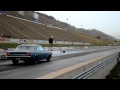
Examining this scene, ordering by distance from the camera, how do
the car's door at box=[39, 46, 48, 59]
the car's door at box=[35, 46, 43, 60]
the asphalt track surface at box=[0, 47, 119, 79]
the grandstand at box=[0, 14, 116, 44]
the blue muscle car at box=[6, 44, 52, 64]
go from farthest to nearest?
the grandstand at box=[0, 14, 116, 44]
the car's door at box=[39, 46, 48, 59]
the car's door at box=[35, 46, 43, 60]
the blue muscle car at box=[6, 44, 52, 64]
the asphalt track surface at box=[0, 47, 119, 79]

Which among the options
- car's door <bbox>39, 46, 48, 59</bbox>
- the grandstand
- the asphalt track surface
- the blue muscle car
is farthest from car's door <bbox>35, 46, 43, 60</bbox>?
the grandstand

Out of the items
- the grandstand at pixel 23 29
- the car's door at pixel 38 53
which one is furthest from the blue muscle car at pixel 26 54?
the grandstand at pixel 23 29

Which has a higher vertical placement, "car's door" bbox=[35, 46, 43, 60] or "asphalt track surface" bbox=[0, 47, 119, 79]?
"car's door" bbox=[35, 46, 43, 60]

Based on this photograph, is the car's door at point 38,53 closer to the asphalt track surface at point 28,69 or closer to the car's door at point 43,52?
the car's door at point 43,52

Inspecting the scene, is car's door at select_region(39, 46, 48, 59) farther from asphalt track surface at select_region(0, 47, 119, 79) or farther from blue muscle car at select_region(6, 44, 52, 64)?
asphalt track surface at select_region(0, 47, 119, 79)

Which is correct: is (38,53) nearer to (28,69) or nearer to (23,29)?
(28,69)

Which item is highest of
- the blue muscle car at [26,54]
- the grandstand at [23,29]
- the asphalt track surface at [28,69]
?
the grandstand at [23,29]

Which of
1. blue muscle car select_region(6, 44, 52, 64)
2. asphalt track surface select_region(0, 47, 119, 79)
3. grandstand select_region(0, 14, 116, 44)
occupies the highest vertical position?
grandstand select_region(0, 14, 116, 44)
